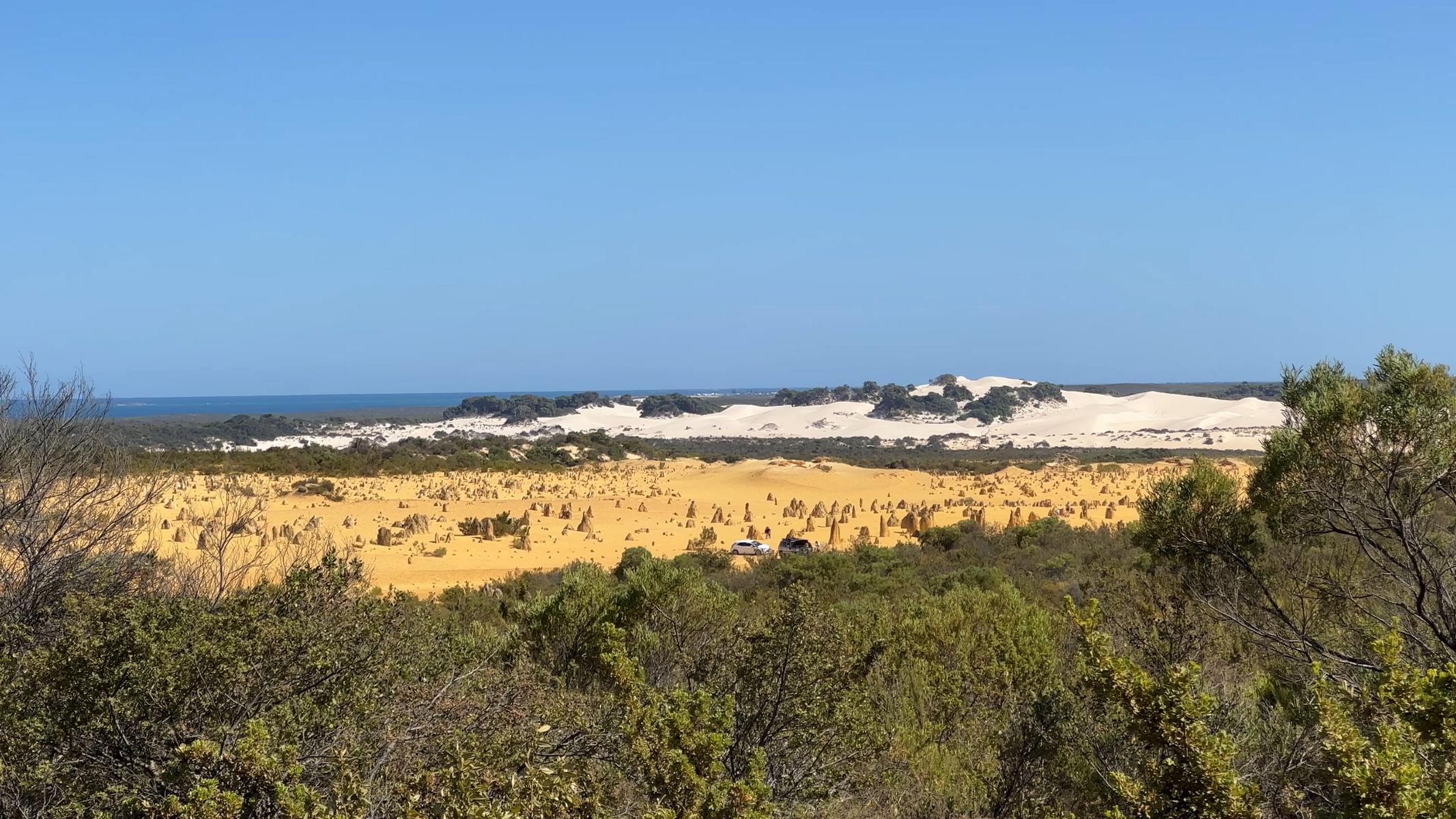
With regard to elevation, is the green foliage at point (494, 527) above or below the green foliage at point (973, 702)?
below

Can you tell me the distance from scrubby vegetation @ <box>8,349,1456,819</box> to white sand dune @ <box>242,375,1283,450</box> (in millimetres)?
51590

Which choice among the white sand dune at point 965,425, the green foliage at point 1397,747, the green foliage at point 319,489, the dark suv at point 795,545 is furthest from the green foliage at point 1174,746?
the white sand dune at point 965,425

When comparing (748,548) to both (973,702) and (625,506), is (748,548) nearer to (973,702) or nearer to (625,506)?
(625,506)

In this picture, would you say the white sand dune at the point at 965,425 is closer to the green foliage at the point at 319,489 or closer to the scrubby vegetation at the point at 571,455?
the scrubby vegetation at the point at 571,455

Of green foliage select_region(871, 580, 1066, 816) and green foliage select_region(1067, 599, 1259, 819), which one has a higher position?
green foliage select_region(1067, 599, 1259, 819)

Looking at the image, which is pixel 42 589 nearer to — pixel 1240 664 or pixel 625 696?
pixel 625 696

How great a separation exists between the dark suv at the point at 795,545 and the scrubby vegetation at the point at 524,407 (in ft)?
195

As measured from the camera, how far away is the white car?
22047 mm

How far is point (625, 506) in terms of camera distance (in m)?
29.8

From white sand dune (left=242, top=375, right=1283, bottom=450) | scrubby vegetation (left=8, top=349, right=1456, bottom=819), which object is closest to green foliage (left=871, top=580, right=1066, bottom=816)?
scrubby vegetation (left=8, top=349, right=1456, bottom=819)

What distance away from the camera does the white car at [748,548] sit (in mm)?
22047

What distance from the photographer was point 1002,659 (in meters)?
9.71

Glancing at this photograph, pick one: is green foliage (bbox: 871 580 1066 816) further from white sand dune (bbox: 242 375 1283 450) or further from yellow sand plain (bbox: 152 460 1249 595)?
white sand dune (bbox: 242 375 1283 450)

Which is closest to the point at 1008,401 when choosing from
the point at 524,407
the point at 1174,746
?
the point at 524,407
